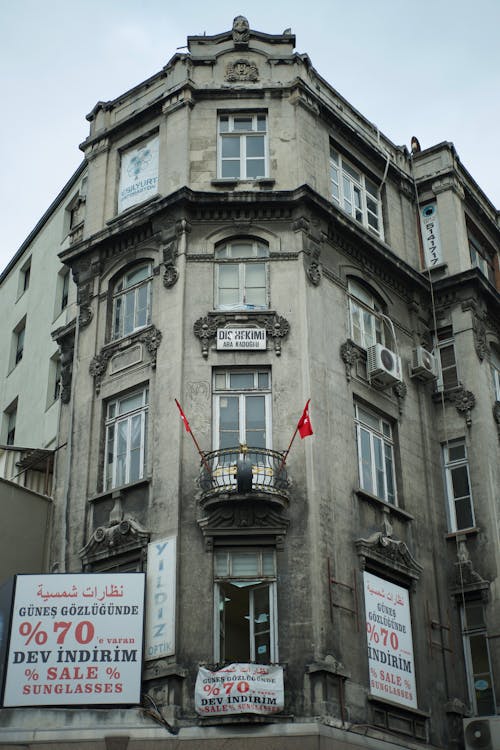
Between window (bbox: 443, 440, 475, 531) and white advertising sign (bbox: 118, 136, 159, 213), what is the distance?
10.2 metres

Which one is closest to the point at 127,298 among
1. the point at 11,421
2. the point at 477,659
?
the point at 11,421

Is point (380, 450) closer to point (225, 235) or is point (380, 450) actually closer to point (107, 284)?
point (225, 235)

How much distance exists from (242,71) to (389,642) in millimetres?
15448

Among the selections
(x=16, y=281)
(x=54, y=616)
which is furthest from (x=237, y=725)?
(x=16, y=281)

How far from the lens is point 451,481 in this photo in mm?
26875

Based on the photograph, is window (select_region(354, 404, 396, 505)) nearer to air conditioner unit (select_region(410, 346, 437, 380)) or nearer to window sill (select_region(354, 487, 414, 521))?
window sill (select_region(354, 487, 414, 521))

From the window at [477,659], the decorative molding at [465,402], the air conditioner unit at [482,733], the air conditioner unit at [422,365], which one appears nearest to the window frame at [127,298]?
the air conditioner unit at [422,365]

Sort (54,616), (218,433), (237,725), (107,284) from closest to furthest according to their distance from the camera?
(237,725)
(54,616)
(218,433)
(107,284)

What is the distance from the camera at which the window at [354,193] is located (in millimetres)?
28344

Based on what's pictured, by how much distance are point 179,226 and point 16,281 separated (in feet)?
47.4

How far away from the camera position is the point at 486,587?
2488 centimetres

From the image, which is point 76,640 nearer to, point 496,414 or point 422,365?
point 422,365

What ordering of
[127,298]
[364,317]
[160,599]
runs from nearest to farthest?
[160,599], [127,298], [364,317]

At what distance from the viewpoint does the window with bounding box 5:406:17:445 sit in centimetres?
3469
